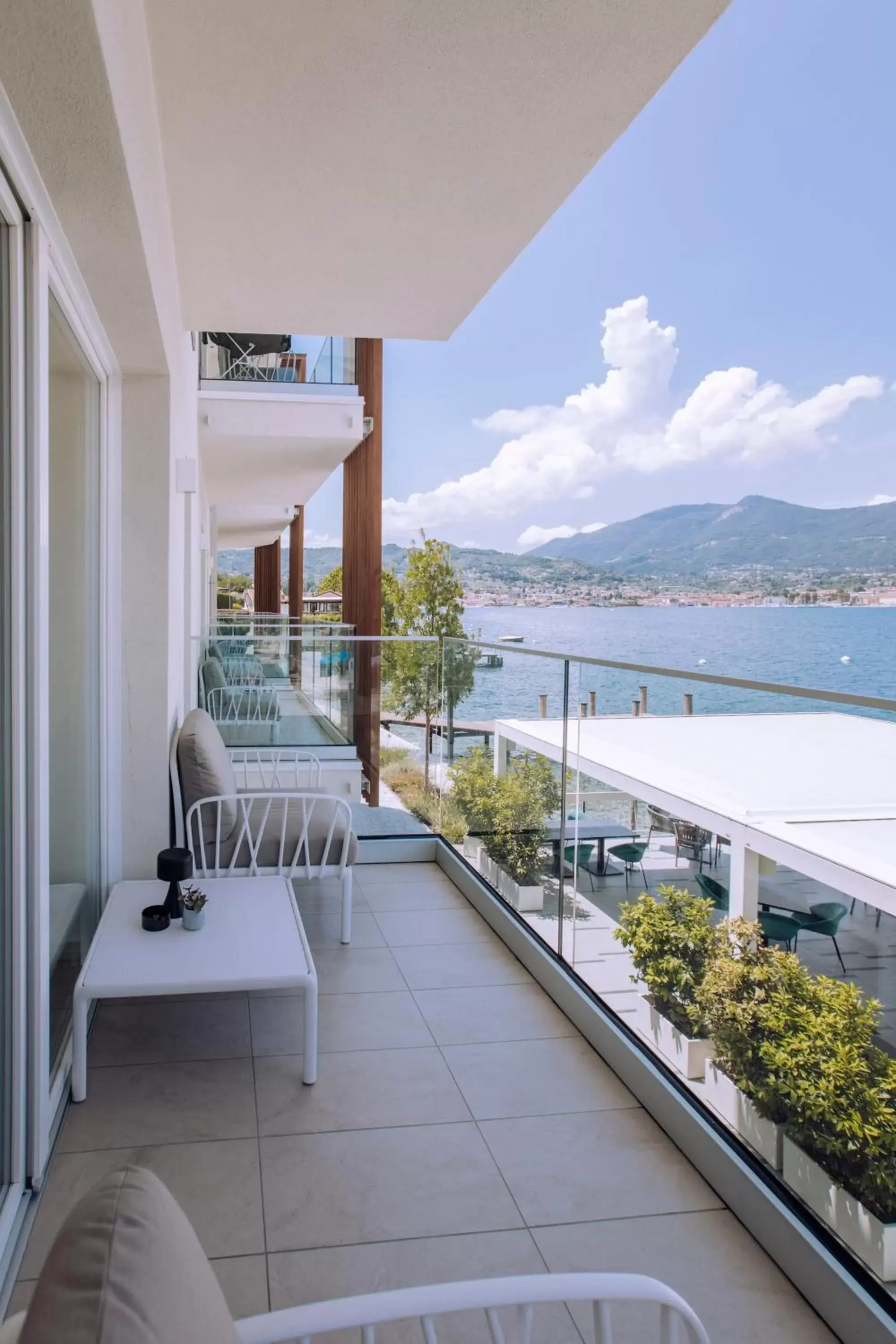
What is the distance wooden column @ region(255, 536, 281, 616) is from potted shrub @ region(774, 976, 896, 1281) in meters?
18.4

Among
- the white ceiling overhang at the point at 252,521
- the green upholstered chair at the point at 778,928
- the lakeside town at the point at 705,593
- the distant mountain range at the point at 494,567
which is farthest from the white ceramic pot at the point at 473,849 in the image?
the lakeside town at the point at 705,593

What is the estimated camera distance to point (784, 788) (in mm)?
1932

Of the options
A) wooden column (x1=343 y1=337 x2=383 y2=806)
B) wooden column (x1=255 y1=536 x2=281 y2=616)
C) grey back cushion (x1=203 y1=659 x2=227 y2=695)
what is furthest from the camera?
wooden column (x1=255 y1=536 x2=281 y2=616)

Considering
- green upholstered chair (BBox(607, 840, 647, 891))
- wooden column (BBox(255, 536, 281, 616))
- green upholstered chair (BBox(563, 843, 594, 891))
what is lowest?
green upholstered chair (BBox(563, 843, 594, 891))

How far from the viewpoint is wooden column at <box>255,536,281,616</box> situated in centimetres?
2111

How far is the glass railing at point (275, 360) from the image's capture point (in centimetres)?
775

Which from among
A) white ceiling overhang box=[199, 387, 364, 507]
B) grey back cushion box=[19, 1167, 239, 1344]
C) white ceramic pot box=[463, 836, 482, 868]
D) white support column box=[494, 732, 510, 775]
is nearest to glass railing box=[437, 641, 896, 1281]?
white support column box=[494, 732, 510, 775]

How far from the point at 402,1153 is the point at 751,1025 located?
0.86 m

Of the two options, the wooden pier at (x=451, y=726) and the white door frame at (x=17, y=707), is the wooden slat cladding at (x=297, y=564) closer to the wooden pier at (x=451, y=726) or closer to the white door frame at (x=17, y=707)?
the wooden pier at (x=451, y=726)

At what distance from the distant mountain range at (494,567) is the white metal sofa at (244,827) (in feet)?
115

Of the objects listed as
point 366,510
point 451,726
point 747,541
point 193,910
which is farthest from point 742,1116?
point 747,541

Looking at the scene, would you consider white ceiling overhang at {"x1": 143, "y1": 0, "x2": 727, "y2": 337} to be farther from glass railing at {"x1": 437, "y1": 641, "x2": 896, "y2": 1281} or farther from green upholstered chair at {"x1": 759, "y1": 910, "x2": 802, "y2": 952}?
green upholstered chair at {"x1": 759, "y1": 910, "x2": 802, "y2": 952}

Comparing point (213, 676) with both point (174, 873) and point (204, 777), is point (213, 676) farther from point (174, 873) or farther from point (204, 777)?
point (174, 873)

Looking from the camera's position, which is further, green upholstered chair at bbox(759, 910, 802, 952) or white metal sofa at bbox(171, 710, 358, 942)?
white metal sofa at bbox(171, 710, 358, 942)
